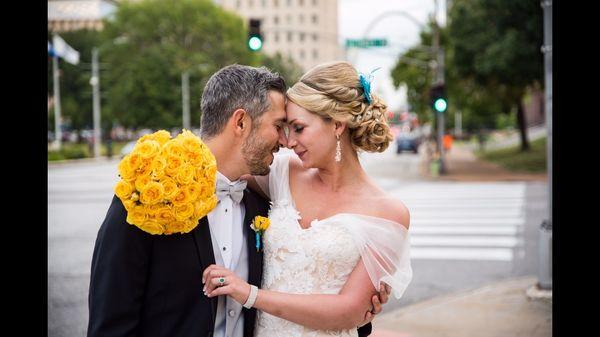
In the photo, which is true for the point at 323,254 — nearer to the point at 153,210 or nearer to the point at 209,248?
the point at 209,248

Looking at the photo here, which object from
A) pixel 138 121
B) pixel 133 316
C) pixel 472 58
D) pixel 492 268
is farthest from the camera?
pixel 138 121

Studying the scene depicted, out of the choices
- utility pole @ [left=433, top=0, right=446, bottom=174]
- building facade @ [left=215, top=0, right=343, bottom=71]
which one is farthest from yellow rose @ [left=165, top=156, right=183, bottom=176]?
building facade @ [left=215, top=0, right=343, bottom=71]

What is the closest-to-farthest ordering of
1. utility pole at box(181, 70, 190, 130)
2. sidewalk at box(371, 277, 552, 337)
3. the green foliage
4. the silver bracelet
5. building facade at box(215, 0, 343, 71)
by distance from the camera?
1. the silver bracelet
2. sidewalk at box(371, 277, 552, 337)
3. the green foliage
4. utility pole at box(181, 70, 190, 130)
5. building facade at box(215, 0, 343, 71)

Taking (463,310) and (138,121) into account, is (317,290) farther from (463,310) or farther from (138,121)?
(138,121)

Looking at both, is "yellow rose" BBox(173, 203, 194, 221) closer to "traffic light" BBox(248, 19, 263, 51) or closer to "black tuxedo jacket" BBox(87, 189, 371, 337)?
"black tuxedo jacket" BBox(87, 189, 371, 337)

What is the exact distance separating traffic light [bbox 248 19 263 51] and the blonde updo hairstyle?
1157 cm

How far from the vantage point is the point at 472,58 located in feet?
84.8

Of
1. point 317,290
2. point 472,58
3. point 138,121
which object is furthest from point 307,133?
point 138,121

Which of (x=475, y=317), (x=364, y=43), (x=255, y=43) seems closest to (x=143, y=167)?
(x=475, y=317)

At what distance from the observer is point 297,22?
130 metres

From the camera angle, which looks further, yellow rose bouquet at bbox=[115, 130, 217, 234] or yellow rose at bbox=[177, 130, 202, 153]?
yellow rose at bbox=[177, 130, 202, 153]

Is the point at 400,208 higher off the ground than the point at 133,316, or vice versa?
the point at 400,208

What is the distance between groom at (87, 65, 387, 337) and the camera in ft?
7.38
